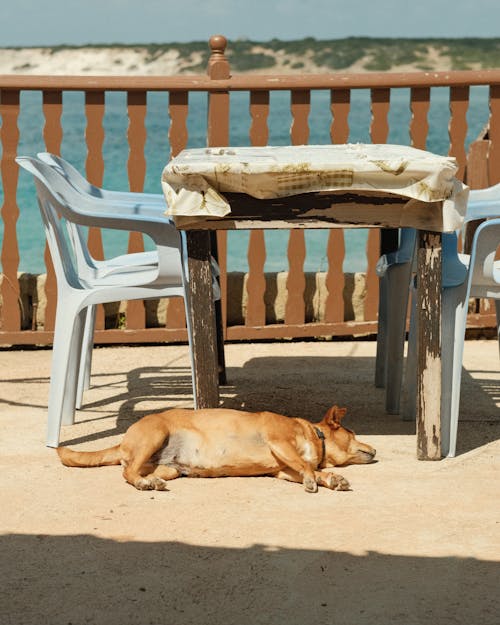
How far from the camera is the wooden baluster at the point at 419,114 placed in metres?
6.71

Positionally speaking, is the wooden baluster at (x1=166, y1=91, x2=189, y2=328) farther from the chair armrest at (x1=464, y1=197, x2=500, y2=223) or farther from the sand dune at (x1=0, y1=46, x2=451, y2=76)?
the sand dune at (x1=0, y1=46, x2=451, y2=76)

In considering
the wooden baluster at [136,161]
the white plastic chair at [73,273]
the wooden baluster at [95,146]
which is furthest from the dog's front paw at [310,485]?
the wooden baluster at [95,146]

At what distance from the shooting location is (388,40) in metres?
62.2

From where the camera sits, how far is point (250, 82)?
6.57 metres

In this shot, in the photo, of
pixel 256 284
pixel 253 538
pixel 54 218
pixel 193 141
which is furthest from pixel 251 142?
pixel 193 141

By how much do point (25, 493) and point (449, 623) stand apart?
1.79 metres

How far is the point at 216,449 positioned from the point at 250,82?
9.59 ft

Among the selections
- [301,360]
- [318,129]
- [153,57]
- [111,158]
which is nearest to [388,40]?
[153,57]

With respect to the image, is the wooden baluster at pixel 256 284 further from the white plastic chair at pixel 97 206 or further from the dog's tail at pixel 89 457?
the dog's tail at pixel 89 457

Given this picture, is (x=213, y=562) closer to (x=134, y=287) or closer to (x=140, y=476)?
(x=140, y=476)

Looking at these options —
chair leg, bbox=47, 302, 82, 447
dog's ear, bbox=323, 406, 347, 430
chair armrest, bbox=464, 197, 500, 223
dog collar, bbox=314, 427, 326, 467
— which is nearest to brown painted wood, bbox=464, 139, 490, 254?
chair armrest, bbox=464, 197, 500, 223

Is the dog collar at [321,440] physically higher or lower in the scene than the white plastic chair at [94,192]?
lower

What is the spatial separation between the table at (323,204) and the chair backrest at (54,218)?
59 centimetres

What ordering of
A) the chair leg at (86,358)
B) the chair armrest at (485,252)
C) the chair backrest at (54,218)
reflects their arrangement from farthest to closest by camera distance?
the chair leg at (86,358) < the chair backrest at (54,218) < the chair armrest at (485,252)
